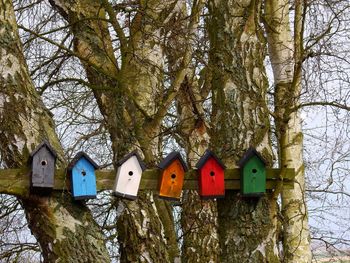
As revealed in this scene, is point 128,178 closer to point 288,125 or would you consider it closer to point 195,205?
point 195,205

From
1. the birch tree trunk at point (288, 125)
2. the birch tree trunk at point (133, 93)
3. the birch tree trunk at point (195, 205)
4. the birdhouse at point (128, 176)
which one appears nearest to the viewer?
the birdhouse at point (128, 176)

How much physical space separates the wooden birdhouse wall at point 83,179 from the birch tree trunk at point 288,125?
2.25 meters

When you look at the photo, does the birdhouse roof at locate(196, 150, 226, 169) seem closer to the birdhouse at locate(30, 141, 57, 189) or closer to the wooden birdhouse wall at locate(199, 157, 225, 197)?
the wooden birdhouse wall at locate(199, 157, 225, 197)

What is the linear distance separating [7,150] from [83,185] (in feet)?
1.56

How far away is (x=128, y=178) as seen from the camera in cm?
414

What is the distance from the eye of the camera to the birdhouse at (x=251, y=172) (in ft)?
13.5

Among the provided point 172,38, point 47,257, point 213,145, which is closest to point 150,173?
point 213,145

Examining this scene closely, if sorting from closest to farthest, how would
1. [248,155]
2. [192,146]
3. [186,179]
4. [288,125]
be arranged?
[248,155], [186,179], [288,125], [192,146]

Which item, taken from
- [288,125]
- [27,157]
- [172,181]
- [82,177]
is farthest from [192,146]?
[27,157]

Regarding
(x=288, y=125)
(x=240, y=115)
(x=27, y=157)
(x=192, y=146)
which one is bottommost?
(x=27, y=157)

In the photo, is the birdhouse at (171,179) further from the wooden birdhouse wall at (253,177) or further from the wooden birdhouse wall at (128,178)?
the wooden birdhouse wall at (253,177)

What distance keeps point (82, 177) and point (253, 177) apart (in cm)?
105

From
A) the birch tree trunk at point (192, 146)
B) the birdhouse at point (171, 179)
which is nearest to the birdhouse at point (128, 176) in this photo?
the birdhouse at point (171, 179)

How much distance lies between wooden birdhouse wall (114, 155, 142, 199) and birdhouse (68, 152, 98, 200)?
156 millimetres
